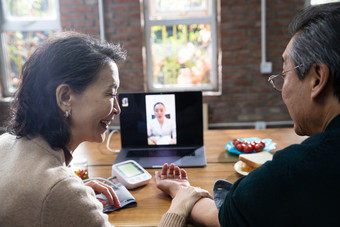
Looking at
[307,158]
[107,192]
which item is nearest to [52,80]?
[107,192]

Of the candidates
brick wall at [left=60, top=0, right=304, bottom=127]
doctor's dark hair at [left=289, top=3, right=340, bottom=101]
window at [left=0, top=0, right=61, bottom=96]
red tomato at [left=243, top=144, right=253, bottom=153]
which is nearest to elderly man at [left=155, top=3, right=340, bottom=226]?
doctor's dark hair at [left=289, top=3, right=340, bottom=101]

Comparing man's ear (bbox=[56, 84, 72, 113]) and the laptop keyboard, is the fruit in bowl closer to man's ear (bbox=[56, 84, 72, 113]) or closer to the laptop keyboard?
the laptop keyboard

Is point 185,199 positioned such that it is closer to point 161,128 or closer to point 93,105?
point 93,105

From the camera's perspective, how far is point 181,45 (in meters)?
3.42

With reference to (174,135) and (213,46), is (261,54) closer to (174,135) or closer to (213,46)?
(213,46)

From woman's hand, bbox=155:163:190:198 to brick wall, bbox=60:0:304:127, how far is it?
2.09m

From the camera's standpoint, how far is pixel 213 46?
133 inches

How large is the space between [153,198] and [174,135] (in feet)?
1.71

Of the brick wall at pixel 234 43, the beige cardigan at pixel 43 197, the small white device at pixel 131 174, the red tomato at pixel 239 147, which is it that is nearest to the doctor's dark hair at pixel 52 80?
the beige cardigan at pixel 43 197

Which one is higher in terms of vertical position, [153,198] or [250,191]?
[250,191]

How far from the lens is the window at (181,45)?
11.0ft

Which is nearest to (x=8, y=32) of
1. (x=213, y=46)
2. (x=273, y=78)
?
(x=213, y=46)

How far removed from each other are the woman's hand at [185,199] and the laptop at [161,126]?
1.30 ft

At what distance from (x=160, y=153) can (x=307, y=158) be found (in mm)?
1028
